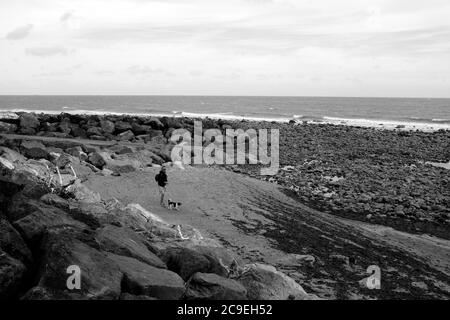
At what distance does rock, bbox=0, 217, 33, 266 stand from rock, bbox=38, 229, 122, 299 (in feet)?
0.90

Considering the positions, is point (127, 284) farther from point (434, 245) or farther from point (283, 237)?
point (434, 245)

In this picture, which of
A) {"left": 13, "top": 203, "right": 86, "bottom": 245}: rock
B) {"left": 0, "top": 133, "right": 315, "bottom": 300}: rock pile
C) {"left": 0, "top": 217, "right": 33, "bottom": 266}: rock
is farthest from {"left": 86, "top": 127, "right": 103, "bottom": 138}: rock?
{"left": 0, "top": 217, "right": 33, "bottom": 266}: rock

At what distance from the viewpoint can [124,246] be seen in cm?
827

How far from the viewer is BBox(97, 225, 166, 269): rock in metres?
8.12

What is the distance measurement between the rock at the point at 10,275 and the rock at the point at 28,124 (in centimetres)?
2896

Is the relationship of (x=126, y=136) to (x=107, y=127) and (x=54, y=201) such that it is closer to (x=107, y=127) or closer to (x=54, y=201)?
(x=107, y=127)

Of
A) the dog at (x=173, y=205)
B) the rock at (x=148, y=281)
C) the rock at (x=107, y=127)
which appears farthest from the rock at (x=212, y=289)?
the rock at (x=107, y=127)

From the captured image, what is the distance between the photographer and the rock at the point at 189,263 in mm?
8383

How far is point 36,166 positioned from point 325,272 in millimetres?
12492

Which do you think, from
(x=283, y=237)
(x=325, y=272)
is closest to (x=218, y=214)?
(x=283, y=237)

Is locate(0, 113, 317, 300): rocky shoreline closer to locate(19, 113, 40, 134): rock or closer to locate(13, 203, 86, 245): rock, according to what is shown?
locate(13, 203, 86, 245): rock

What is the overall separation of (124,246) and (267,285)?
2705mm

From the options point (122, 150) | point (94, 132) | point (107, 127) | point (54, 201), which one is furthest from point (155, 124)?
point (54, 201)

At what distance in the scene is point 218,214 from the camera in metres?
15.3
